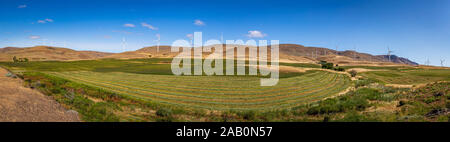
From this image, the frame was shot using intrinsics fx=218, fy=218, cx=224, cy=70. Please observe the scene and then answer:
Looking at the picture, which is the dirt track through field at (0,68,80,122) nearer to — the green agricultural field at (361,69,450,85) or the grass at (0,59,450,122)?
the grass at (0,59,450,122)

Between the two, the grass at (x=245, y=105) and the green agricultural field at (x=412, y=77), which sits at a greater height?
the green agricultural field at (x=412, y=77)

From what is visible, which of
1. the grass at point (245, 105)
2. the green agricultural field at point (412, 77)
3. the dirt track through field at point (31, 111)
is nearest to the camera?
the dirt track through field at point (31, 111)

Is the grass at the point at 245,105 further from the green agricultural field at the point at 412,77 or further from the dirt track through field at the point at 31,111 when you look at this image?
the green agricultural field at the point at 412,77

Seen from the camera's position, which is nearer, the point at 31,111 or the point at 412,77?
the point at 31,111

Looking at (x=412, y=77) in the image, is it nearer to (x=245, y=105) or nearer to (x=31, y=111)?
(x=245, y=105)

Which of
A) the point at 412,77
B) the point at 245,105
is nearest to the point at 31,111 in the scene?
the point at 245,105

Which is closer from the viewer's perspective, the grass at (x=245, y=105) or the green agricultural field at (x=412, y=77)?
the grass at (x=245, y=105)

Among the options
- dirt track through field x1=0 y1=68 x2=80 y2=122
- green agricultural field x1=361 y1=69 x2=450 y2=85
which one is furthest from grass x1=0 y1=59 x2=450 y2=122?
green agricultural field x1=361 y1=69 x2=450 y2=85

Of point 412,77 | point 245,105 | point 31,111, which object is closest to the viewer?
point 31,111

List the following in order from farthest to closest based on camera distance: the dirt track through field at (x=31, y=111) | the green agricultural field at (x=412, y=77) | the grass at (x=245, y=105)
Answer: the green agricultural field at (x=412, y=77) < the grass at (x=245, y=105) < the dirt track through field at (x=31, y=111)

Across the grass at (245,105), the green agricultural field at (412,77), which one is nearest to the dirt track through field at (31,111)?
the grass at (245,105)
